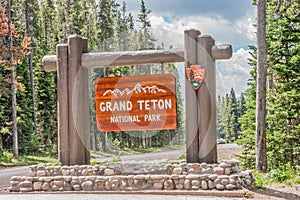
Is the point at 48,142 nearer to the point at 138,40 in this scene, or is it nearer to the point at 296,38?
the point at 138,40

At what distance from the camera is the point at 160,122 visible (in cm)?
971

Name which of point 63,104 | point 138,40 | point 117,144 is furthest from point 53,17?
point 63,104

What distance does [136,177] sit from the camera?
931cm

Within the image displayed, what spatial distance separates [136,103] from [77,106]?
1450 millimetres

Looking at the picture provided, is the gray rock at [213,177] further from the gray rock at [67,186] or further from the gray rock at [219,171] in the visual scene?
the gray rock at [67,186]

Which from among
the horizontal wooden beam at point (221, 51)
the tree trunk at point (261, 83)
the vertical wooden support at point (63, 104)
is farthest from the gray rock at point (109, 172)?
the tree trunk at point (261, 83)

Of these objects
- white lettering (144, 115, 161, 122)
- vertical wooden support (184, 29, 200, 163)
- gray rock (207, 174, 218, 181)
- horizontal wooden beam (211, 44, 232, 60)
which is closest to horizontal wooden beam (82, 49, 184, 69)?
vertical wooden support (184, 29, 200, 163)

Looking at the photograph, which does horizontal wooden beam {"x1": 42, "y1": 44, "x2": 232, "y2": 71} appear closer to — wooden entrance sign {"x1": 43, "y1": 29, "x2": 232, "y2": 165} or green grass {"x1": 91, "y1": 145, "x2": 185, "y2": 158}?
wooden entrance sign {"x1": 43, "y1": 29, "x2": 232, "y2": 165}

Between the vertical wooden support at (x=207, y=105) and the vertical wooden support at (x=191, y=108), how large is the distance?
0.30 feet

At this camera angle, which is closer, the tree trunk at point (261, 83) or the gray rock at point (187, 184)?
the gray rock at point (187, 184)

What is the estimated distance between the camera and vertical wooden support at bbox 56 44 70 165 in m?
10.2

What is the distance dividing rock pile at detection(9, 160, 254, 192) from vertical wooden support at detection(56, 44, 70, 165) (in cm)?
42

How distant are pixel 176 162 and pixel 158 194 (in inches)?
40.9

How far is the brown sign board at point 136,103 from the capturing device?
31.9ft
